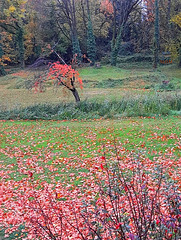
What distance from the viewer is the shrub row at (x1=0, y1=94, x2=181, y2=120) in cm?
1274

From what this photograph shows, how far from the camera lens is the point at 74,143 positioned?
8.80 meters

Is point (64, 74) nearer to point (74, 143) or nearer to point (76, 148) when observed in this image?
point (74, 143)

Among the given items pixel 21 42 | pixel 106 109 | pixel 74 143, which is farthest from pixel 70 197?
pixel 21 42

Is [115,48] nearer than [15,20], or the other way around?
[115,48]

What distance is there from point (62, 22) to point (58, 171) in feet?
101

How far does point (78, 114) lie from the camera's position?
1320 centimetres

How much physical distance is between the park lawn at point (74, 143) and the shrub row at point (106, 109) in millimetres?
948

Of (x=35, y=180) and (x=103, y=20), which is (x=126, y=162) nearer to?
(x=35, y=180)

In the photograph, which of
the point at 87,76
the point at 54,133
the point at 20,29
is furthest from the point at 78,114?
the point at 20,29

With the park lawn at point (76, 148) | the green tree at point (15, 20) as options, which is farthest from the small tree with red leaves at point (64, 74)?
the green tree at point (15, 20)

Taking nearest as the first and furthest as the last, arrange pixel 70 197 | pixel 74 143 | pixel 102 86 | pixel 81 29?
1. pixel 70 197
2. pixel 74 143
3. pixel 102 86
4. pixel 81 29

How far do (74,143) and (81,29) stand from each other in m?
28.7

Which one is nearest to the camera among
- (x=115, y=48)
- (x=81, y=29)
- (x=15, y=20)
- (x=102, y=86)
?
(x=102, y=86)

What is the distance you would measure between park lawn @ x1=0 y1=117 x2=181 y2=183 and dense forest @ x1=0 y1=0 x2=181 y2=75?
19848 mm
